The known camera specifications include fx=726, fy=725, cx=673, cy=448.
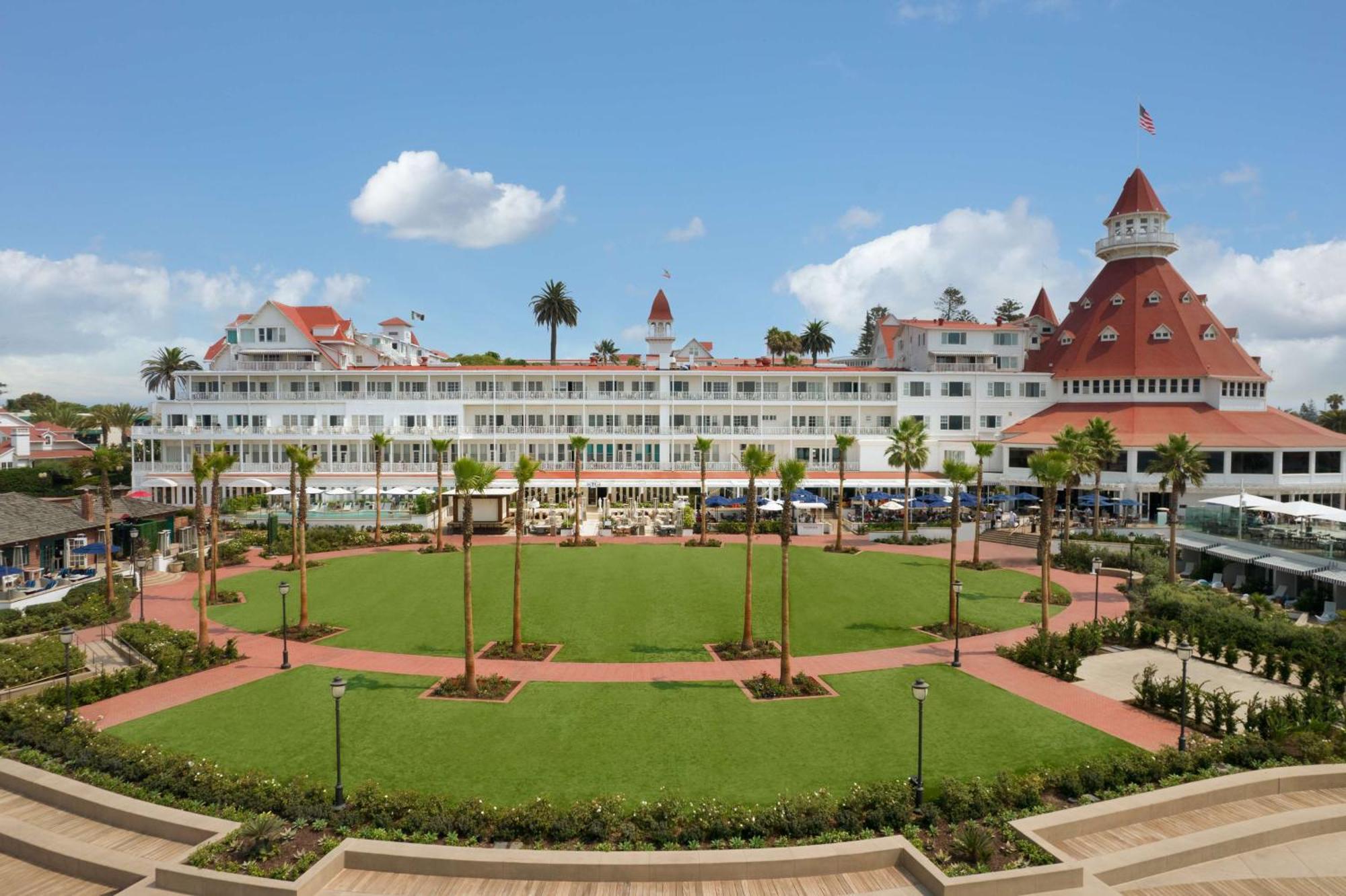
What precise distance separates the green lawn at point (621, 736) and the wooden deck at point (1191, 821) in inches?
85.5

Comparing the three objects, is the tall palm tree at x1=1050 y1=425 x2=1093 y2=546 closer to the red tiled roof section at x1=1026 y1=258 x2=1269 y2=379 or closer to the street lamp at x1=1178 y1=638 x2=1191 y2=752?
the red tiled roof section at x1=1026 y1=258 x2=1269 y2=379

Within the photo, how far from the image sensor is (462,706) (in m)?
17.7

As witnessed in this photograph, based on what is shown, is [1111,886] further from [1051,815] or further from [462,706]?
[462,706]

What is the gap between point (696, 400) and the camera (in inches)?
2248

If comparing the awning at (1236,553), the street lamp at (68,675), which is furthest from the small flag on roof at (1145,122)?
the street lamp at (68,675)

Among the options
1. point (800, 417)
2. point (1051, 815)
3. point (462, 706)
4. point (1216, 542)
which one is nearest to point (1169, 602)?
point (1216, 542)

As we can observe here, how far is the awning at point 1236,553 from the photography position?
29.9m

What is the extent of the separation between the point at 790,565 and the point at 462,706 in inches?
737

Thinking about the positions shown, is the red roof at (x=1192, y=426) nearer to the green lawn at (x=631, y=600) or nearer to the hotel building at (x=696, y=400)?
the hotel building at (x=696, y=400)

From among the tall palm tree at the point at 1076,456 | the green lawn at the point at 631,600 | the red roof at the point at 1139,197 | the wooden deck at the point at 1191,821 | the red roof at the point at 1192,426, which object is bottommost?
the wooden deck at the point at 1191,821

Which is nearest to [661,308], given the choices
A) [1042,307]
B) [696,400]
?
[696,400]

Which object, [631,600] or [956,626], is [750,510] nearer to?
[631,600]

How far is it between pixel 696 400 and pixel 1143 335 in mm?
33013

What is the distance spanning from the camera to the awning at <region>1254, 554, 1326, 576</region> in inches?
1071
